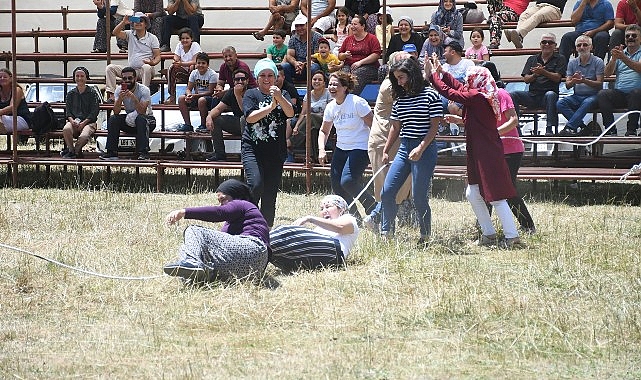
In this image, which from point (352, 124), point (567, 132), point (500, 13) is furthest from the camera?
point (500, 13)

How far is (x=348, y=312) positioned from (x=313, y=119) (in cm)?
728

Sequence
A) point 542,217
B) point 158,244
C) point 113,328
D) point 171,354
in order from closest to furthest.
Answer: point 171,354 → point 113,328 → point 158,244 → point 542,217

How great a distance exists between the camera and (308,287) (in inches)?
316

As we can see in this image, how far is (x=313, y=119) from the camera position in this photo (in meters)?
14.4

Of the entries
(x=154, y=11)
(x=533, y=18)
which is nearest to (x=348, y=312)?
(x=533, y=18)

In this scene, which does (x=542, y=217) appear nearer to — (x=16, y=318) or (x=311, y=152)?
(x=311, y=152)

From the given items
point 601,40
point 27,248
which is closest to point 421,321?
point 27,248

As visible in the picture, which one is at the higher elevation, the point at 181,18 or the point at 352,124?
the point at 181,18

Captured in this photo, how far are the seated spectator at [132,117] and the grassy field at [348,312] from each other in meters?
4.31

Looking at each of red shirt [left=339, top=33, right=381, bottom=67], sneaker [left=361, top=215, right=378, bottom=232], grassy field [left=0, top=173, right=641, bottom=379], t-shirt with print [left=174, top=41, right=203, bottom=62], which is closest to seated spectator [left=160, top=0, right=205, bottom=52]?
t-shirt with print [left=174, top=41, right=203, bottom=62]

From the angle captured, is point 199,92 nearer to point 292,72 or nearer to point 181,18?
point 292,72

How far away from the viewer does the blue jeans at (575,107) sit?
44.9ft

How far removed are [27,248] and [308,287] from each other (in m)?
3.12

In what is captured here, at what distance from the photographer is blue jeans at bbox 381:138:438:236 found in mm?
9695
